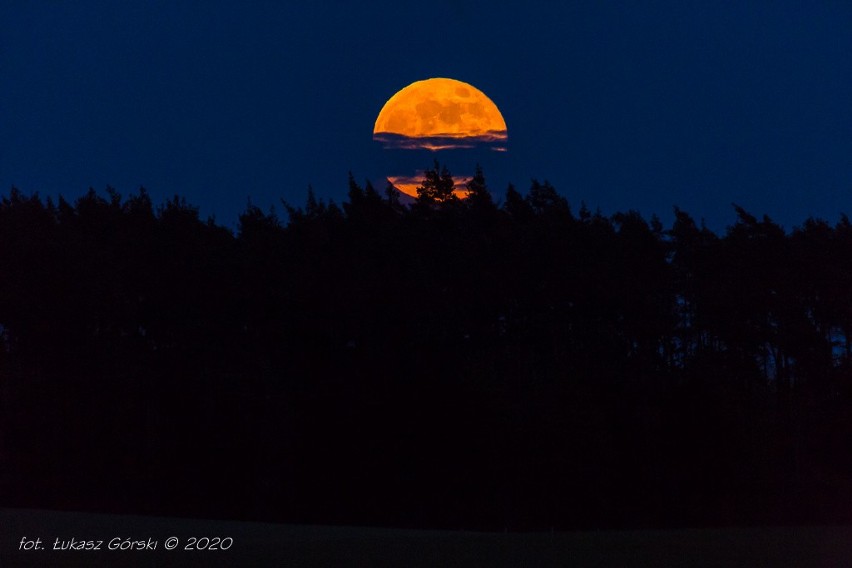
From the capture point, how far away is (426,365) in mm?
37969

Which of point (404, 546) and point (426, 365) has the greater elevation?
point (426, 365)

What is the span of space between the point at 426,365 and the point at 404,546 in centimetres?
2109

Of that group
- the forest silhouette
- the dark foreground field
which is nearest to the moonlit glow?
the forest silhouette

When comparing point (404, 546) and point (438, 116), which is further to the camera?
point (438, 116)

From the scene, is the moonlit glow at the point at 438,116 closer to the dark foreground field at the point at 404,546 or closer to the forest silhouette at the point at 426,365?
the forest silhouette at the point at 426,365

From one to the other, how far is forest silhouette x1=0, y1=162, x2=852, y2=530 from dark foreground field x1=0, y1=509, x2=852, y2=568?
14878mm

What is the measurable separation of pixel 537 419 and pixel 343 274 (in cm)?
823

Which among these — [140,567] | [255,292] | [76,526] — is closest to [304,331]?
[255,292]

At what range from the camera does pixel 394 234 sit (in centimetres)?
4166

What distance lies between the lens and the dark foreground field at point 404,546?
50.3ft

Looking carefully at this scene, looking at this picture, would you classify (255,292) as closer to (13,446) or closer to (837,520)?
(13,446)

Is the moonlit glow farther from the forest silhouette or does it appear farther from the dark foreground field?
the dark foreground field

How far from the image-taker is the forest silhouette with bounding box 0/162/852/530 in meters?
36.4

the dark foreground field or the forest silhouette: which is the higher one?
the forest silhouette
